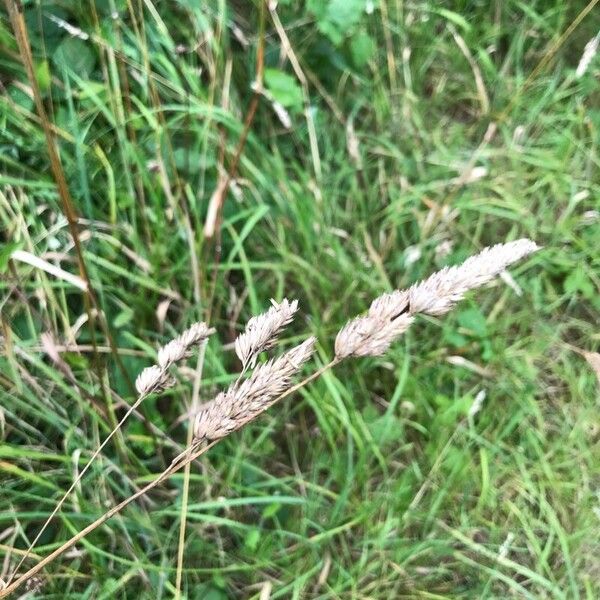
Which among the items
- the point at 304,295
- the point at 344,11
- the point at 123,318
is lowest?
the point at 304,295

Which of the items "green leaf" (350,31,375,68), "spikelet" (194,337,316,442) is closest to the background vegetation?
"green leaf" (350,31,375,68)

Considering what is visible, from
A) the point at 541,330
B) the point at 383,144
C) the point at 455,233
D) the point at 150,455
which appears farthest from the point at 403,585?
the point at 383,144

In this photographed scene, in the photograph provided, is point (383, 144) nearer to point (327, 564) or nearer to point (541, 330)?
point (541, 330)

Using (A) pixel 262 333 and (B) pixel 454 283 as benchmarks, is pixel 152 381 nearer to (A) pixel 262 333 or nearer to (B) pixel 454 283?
(A) pixel 262 333

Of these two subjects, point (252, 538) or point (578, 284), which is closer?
point (252, 538)

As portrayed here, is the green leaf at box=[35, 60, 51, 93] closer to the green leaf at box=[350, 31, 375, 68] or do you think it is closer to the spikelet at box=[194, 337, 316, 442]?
the green leaf at box=[350, 31, 375, 68]

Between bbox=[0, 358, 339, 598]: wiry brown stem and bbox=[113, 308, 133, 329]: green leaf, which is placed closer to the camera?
bbox=[0, 358, 339, 598]: wiry brown stem

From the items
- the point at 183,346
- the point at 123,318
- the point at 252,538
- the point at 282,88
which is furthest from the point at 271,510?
the point at 282,88

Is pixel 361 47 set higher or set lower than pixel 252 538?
higher
